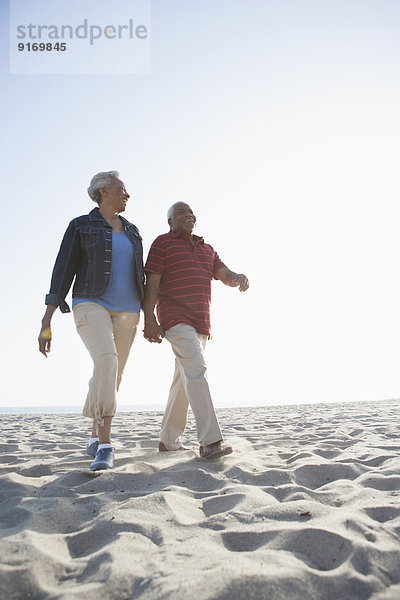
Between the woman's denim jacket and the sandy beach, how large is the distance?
120cm

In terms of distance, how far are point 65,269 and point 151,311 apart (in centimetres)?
71

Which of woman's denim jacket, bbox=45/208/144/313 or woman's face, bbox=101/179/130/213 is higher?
woman's face, bbox=101/179/130/213

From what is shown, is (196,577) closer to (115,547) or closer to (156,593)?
(156,593)

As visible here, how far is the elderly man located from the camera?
3.19 metres

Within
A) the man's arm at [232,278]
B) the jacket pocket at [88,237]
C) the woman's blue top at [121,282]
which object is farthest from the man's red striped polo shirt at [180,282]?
the jacket pocket at [88,237]

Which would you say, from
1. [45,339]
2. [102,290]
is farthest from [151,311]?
[45,339]

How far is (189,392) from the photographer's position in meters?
3.21

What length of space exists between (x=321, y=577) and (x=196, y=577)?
1.21 ft

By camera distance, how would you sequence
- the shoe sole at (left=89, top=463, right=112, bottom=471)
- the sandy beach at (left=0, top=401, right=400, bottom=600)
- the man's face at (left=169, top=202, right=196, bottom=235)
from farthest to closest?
the man's face at (left=169, top=202, right=196, bottom=235) < the shoe sole at (left=89, top=463, right=112, bottom=471) < the sandy beach at (left=0, top=401, right=400, bottom=600)

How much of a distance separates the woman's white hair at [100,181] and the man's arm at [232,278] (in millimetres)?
1200

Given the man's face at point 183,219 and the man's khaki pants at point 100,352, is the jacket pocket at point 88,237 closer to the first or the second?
the man's khaki pants at point 100,352

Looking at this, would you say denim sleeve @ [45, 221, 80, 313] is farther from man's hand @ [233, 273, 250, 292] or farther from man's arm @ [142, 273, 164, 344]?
man's hand @ [233, 273, 250, 292]

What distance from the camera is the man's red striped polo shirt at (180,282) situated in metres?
3.47

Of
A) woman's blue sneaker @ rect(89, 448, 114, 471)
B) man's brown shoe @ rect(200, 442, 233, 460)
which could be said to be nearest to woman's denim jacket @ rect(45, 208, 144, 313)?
woman's blue sneaker @ rect(89, 448, 114, 471)
